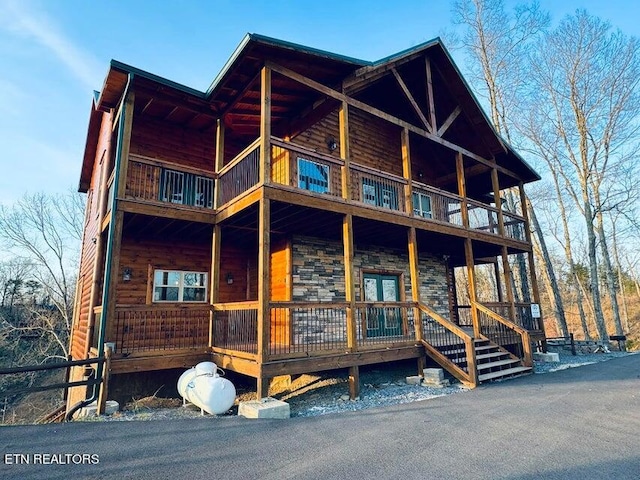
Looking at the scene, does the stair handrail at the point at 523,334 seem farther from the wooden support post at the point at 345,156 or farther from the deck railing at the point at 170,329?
the deck railing at the point at 170,329

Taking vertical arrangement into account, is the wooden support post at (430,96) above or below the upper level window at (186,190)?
above

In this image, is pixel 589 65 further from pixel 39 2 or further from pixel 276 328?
pixel 39 2

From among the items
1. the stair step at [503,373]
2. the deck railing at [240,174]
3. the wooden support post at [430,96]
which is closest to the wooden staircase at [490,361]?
the stair step at [503,373]

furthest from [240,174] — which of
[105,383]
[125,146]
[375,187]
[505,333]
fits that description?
[505,333]

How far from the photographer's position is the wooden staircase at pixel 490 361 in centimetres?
884

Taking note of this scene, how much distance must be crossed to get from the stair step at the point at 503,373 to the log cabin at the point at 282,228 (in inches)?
2.0

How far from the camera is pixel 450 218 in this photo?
12961 mm

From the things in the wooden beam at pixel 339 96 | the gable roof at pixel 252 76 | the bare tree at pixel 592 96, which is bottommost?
the wooden beam at pixel 339 96

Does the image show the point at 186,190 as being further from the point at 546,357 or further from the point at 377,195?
the point at 546,357

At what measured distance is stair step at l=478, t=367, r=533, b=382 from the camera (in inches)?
332

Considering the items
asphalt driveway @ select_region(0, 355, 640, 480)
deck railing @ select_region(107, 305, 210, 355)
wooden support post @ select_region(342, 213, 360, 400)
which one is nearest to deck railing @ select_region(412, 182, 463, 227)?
wooden support post @ select_region(342, 213, 360, 400)

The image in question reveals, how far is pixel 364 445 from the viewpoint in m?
4.55

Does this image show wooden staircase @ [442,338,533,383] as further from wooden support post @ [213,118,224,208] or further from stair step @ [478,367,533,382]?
wooden support post @ [213,118,224,208]

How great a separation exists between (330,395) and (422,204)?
8.10 m
